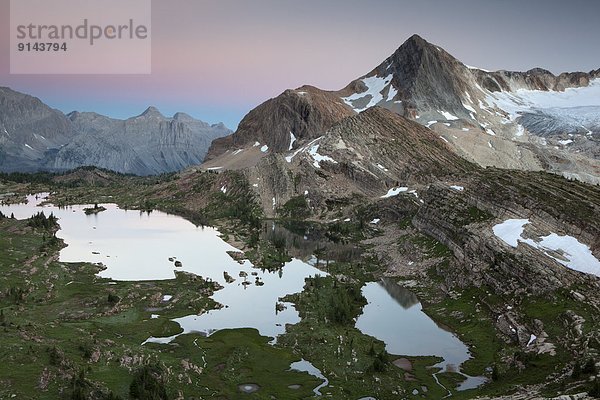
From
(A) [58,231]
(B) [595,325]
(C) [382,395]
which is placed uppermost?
(A) [58,231]

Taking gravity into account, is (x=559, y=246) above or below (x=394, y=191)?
below

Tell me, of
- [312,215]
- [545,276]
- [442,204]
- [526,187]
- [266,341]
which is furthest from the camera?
[312,215]

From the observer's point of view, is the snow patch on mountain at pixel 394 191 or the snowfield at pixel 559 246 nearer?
the snowfield at pixel 559 246

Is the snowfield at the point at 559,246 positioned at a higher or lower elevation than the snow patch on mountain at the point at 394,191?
lower

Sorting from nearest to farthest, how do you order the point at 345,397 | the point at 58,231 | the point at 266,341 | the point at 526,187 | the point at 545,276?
the point at 345,397 < the point at 266,341 < the point at 545,276 < the point at 526,187 < the point at 58,231

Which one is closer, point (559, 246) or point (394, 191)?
point (559, 246)

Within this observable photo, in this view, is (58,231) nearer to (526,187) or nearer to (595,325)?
(526,187)

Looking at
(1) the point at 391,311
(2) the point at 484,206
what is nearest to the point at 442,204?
(2) the point at 484,206

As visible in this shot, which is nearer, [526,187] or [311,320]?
[311,320]

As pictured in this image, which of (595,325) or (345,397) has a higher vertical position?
(595,325)

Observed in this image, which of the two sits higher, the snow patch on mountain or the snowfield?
the snow patch on mountain

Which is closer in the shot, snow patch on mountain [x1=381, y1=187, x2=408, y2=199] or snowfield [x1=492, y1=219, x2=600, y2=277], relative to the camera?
snowfield [x1=492, y1=219, x2=600, y2=277]
